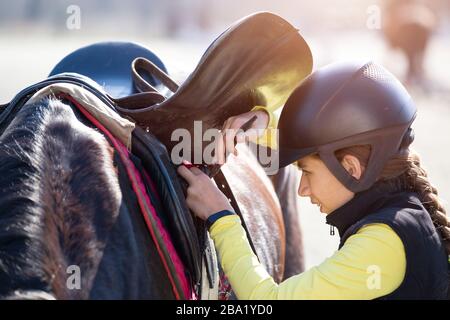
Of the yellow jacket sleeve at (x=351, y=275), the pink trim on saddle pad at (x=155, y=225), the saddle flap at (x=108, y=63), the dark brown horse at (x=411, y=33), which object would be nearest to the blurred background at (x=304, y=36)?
the dark brown horse at (x=411, y=33)

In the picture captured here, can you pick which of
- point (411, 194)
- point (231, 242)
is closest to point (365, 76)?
point (411, 194)

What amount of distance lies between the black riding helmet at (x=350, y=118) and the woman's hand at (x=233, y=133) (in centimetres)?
11

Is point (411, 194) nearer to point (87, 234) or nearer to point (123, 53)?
point (87, 234)

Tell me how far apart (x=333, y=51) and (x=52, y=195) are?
15776 mm

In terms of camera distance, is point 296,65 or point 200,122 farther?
point 296,65

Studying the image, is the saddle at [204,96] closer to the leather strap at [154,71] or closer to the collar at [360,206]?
the collar at [360,206]

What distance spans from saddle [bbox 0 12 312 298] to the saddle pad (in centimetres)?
4

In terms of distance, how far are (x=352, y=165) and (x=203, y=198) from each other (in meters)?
0.42

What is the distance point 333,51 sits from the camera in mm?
17031

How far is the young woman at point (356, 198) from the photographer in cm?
190

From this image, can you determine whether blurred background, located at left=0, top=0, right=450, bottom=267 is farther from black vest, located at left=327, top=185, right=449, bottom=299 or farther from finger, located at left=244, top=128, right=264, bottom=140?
black vest, located at left=327, top=185, right=449, bottom=299

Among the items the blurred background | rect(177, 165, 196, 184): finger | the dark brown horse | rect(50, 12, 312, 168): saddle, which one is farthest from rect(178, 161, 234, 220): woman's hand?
the dark brown horse

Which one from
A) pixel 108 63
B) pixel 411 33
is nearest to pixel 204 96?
pixel 108 63

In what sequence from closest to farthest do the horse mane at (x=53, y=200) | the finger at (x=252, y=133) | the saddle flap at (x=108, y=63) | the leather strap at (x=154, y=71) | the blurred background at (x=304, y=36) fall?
1. the horse mane at (x=53, y=200)
2. the finger at (x=252, y=133)
3. the leather strap at (x=154, y=71)
4. the saddle flap at (x=108, y=63)
5. the blurred background at (x=304, y=36)
